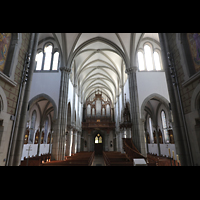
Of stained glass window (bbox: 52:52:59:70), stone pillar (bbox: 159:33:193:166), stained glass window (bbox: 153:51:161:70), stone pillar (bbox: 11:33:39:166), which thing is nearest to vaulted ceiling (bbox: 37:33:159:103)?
stained glass window (bbox: 52:52:59:70)

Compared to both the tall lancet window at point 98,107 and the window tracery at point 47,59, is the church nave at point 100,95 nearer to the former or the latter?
the window tracery at point 47,59

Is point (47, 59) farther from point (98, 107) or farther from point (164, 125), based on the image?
point (98, 107)

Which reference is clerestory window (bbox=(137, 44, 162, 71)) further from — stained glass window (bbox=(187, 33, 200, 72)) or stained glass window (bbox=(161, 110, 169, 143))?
stained glass window (bbox=(187, 33, 200, 72))

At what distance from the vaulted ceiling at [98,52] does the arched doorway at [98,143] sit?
1192 centimetres

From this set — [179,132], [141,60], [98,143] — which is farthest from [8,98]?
[98,143]

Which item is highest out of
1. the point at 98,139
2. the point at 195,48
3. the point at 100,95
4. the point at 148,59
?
the point at 100,95

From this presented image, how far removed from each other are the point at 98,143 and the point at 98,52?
18.2 m

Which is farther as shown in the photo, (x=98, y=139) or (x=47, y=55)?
(x=98, y=139)

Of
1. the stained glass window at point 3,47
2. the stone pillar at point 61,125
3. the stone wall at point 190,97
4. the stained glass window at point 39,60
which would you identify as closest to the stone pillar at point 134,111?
the stone pillar at point 61,125

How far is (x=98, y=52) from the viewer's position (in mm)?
16828

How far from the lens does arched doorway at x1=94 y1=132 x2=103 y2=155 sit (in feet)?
87.0
